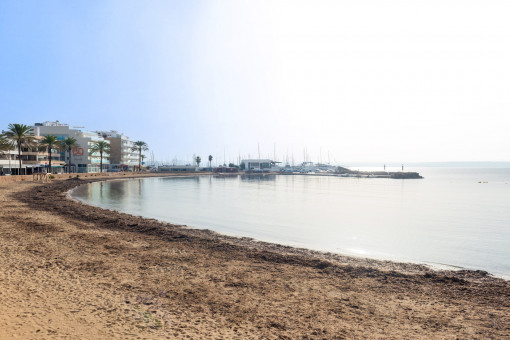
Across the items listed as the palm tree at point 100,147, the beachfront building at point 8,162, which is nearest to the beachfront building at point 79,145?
the palm tree at point 100,147

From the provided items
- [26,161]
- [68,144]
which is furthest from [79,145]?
[26,161]

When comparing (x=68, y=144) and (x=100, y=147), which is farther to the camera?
Result: (x=100, y=147)

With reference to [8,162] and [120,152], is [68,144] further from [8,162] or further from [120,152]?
[120,152]

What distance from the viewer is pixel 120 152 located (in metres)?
149

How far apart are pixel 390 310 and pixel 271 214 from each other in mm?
25403

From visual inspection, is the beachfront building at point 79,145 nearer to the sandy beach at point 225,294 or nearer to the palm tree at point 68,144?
the palm tree at point 68,144

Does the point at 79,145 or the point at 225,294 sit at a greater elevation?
the point at 79,145

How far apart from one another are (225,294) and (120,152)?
497 ft

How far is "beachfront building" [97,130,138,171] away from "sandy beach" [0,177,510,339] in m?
141

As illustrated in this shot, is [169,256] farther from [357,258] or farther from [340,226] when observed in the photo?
[340,226]

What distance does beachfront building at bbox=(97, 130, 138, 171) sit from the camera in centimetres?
14799

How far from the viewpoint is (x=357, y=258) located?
1648 centimetres

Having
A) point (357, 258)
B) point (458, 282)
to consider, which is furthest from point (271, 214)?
point (458, 282)

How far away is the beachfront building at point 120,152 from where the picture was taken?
148 m
